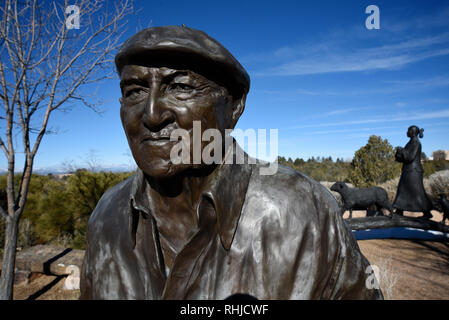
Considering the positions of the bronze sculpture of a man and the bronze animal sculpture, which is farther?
the bronze animal sculpture

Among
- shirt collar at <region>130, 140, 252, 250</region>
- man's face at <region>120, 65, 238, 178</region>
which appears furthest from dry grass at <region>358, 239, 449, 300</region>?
man's face at <region>120, 65, 238, 178</region>

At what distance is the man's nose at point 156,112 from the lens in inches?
43.8

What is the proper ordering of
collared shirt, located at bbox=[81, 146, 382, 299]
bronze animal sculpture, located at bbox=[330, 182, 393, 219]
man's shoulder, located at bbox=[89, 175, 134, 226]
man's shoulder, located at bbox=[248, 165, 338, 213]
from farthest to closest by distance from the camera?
bronze animal sculpture, located at bbox=[330, 182, 393, 219] < man's shoulder, located at bbox=[89, 175, 134, 226] < man's shoulder, located at bbox=[248, 165, 338, 213] < collared shirt, located at bbox=[81, 146, 382, 299]

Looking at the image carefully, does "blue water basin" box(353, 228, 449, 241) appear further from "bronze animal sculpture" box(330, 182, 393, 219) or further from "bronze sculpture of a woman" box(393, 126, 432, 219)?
"bronze animal sculpture" box(330, 182, 393, 219)

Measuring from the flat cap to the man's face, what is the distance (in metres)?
0.03

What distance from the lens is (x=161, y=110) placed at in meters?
1.13

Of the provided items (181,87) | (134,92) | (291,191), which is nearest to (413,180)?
(291,191)

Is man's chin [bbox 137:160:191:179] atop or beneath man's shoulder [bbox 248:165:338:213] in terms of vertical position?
atop

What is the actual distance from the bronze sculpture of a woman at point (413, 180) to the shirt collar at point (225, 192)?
9.91 metres

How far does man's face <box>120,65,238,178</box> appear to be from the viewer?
114 centimetres

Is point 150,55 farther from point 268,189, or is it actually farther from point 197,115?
point 268,189

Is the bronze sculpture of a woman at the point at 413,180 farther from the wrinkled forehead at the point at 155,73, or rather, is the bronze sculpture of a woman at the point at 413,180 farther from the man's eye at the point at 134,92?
the man's eye at the point at 134,92

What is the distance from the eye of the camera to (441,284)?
18.6 ft

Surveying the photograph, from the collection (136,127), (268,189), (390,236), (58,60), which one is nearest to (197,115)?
(136,127)
